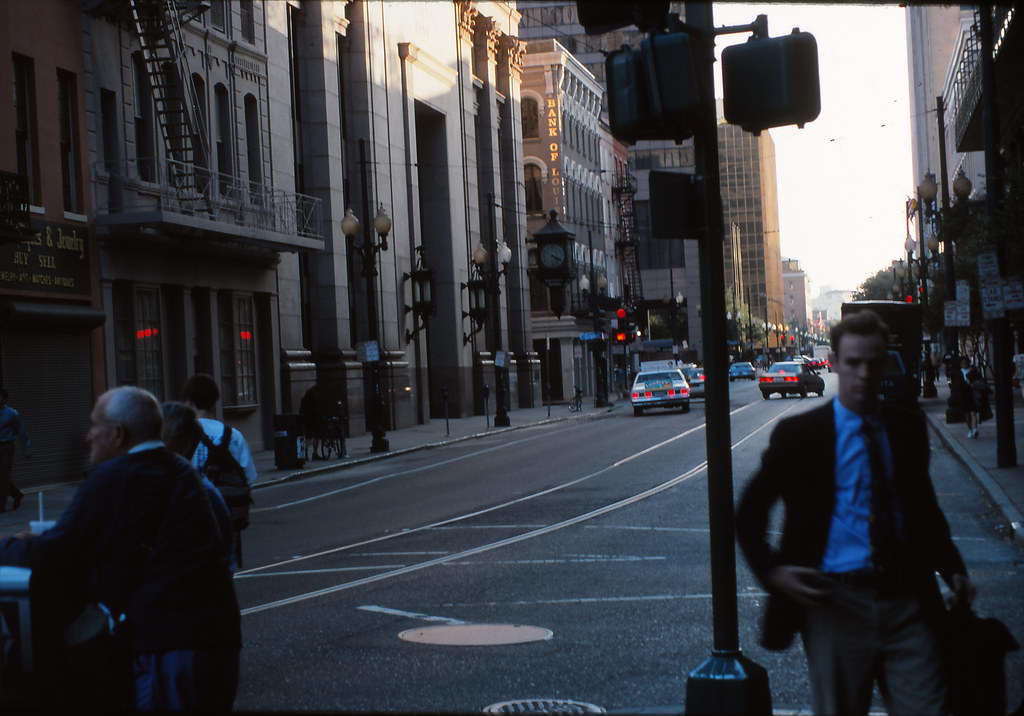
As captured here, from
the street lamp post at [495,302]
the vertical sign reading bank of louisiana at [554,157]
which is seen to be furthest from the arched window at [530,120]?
the street lamp post at [495,302]

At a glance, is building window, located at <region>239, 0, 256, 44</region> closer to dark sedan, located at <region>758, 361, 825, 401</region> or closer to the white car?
the white car

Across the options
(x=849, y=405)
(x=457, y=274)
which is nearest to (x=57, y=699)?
(x=849, y=405)

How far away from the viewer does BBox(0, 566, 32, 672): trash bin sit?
5.11 meters

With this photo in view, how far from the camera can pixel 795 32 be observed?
7.18 m

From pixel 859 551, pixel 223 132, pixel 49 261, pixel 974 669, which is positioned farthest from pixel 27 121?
pixel 974 669

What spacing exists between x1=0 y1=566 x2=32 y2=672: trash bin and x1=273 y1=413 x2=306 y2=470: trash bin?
25.9 m

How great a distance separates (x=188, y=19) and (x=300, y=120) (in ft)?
36.1

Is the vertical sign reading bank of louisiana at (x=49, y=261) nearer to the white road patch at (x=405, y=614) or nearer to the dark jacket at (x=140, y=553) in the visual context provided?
the white road patch at (x=405, y=614)

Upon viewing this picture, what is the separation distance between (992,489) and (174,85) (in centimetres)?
1999

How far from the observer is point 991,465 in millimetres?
23234

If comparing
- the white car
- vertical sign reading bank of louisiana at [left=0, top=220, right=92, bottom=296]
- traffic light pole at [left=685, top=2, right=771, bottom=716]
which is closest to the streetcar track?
traffic light pole at [left=685, top=2, right=771, bottom=716]

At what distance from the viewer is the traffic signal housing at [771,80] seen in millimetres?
7043

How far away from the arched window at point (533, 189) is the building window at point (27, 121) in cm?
5300

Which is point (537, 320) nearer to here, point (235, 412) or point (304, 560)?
point (235, 412)
